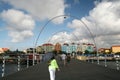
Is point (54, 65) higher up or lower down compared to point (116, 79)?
higher up

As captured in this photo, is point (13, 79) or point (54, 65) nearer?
point (54, 65)

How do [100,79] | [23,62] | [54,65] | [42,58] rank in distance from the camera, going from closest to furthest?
[54,65] → [100,79] → [42,58] → [23,62]

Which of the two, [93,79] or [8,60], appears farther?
[8,60]

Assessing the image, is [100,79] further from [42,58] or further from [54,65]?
[42,58]

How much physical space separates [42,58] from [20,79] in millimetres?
45686

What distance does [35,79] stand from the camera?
15.4 meters

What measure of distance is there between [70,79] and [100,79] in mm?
1730

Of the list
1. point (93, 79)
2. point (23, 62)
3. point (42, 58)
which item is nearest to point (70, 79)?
point (93, 79)

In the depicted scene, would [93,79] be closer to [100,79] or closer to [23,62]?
[100,79]

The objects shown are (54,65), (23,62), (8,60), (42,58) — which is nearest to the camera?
(54,65)

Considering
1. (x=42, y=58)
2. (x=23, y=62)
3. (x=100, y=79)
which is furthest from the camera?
(x=23, y=62)

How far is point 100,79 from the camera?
15023 millimetres

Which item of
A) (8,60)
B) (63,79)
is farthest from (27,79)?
(8,60)

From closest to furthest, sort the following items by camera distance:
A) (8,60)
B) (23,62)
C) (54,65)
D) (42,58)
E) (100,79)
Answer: (54,65) < (100,79) < (42,58) < (23,62) < (8,60)
